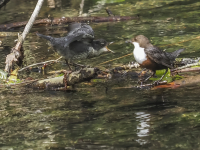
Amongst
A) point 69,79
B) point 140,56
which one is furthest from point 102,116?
point 140,56

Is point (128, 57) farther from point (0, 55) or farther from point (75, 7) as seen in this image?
point (75, 7)

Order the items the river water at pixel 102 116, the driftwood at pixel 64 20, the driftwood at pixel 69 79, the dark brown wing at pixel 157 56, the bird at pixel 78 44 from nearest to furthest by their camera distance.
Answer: the river water at pixel 102 116
the driftwood at pixel 69 79
the dark brown wing at pixel 157 56
the bird at pixel 78 44
the driftwood at pixel 64 20

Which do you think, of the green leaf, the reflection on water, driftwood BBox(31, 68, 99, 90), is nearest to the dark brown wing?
the green leaf

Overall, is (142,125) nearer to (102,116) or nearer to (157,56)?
(102,116)

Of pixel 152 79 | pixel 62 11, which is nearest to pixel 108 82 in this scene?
pixel 152 79

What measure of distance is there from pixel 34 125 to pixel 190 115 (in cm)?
157

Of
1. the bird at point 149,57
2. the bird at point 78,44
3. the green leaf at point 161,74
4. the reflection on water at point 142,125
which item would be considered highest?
the bird at point 78,44

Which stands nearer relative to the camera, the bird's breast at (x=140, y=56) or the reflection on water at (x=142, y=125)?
the reflection on water at (x=142, y=125)

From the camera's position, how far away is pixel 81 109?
4098 mm

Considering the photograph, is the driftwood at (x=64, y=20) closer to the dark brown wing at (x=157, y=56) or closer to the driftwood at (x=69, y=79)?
the driftwood at (x=69, y=79)

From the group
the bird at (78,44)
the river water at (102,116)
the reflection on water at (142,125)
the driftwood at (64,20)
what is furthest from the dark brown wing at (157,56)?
the driftwood at (64,20)

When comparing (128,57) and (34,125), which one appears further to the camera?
(128,57)

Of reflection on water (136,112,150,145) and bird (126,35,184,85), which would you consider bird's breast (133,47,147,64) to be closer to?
bird (126,35,184,85)

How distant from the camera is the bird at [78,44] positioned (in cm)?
522
